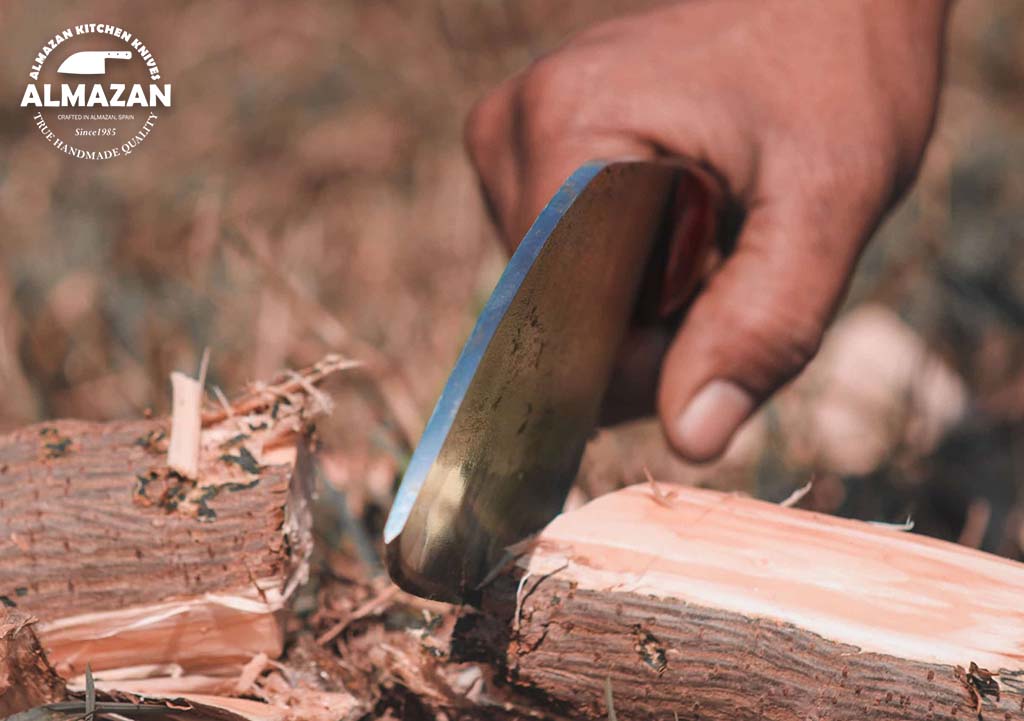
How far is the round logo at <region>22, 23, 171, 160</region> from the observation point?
3.02 m

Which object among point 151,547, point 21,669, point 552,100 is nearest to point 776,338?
point 552,100

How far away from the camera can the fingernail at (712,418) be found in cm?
171

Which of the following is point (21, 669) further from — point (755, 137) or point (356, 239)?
point (356, 239)

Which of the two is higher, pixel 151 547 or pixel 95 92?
pixel 95 92

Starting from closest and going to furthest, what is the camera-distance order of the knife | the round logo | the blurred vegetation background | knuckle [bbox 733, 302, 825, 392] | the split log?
the knife < the split log < knuckle [bbox 733, 302, 825, 392] < the blurred vegetation background < the round logo

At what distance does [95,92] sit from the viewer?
2.94 metres

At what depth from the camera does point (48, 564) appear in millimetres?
1218

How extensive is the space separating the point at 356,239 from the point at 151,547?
220 cm

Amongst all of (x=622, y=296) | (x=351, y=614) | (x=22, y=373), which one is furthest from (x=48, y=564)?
(x=22, y=373)

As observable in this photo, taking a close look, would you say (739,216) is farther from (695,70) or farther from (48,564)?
(48,564)

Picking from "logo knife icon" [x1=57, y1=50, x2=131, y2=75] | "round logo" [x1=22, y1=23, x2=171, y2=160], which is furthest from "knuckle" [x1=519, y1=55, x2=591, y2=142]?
"logo knife icon" [x1=57, y1=50, x2=131, y2=75]

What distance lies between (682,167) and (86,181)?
2.51 metres

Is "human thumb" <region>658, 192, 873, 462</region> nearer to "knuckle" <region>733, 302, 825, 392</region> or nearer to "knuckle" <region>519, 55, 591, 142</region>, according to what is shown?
"knuckle" <region>733, 302, 825, 392</region>

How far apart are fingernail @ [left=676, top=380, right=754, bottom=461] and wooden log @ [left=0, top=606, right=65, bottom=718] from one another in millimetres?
1069
